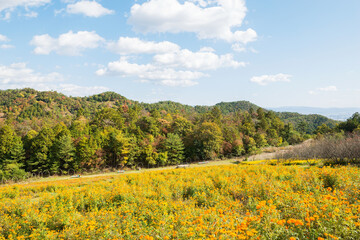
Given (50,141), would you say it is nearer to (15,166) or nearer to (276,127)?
(15,166)

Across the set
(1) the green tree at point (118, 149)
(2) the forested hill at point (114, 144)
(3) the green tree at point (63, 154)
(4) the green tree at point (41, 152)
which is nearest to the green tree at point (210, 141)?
(2) the forested hill at point (114, 144)

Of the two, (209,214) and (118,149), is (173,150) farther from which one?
(209,214)

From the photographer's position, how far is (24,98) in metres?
105

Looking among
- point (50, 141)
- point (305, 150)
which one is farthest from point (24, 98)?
point (305, 150)

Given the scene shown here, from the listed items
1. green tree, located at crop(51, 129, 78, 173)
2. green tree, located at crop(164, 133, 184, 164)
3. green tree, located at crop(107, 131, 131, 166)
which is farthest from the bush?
green tree, located at crop(51, 129, 78, 173)

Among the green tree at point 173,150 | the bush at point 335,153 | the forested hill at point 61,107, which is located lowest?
the green tree at point 173,150

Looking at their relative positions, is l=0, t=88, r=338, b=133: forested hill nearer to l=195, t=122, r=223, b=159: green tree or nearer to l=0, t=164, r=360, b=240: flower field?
l=195, t=122, r=223, b=159: green tree

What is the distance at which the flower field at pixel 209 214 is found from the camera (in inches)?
146

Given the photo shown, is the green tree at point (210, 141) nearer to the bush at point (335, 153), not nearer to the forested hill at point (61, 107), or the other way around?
the bush at point (335, 153)

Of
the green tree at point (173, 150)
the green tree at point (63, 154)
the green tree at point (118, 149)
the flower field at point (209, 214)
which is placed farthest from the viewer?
the green tree at point (173, 150)

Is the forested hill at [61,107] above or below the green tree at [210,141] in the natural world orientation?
above

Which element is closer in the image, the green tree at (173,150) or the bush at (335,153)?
the bush at (335,153)

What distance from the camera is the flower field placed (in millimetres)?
3714

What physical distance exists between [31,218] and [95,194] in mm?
2621
